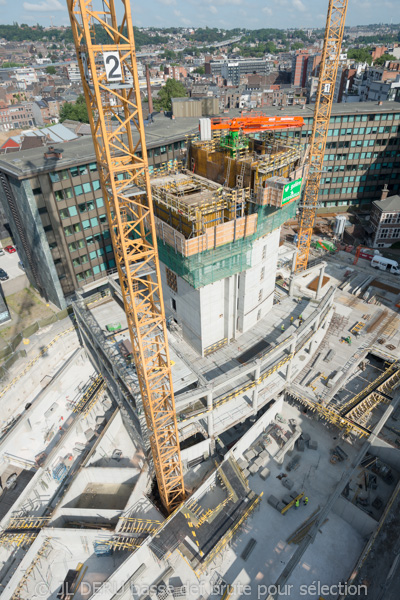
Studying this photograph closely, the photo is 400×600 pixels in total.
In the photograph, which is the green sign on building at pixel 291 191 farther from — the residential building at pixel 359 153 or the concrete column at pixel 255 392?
the residential building at pixel 359 153

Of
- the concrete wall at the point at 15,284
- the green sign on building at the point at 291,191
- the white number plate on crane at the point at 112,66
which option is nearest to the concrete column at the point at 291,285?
the green sign on building at the point at 291,191

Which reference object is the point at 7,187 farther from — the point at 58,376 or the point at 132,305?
the point at 132,305

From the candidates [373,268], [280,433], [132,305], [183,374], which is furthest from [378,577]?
[373,268]

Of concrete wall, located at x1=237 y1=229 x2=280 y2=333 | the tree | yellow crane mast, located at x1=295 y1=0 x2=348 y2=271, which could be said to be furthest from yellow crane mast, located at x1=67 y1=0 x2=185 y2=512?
the tree

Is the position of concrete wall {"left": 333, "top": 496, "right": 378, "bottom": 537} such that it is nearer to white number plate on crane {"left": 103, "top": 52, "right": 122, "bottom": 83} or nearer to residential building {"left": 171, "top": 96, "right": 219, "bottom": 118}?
white number plate on crane {"left": 103, "top": 52, "right": 122, "bottom": 83}

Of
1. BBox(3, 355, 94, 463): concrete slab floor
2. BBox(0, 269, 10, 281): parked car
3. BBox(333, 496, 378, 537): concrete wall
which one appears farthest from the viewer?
BBox(0, 269, 10, 281): parked car

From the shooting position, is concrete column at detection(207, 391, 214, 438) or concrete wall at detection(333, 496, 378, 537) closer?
concrete wall at detection(333, 496, 378, 537)
